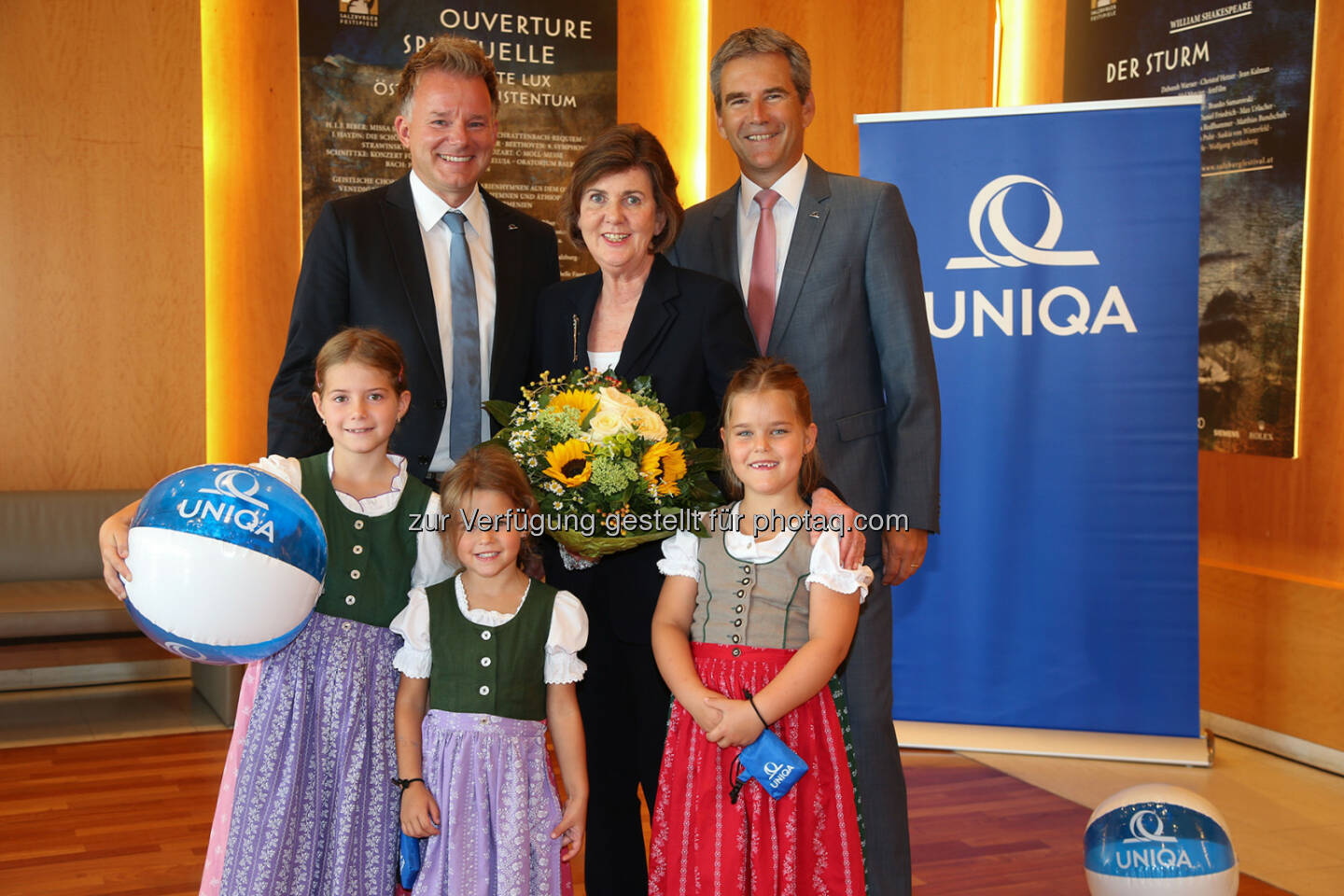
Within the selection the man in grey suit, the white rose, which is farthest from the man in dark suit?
the man in grey suit

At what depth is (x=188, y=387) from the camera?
594cm

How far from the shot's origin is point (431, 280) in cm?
276

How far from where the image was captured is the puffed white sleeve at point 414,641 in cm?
228

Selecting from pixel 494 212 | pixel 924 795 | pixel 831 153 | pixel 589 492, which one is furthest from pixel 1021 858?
pixel 831 153

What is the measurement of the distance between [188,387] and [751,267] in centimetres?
398

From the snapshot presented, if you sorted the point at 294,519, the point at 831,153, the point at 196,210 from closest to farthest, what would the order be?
the point at 294,519 → the point at 196,210 → the point at 831,153

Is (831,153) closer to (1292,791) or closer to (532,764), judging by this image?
(1292,791)

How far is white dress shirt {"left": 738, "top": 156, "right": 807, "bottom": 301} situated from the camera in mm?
2885

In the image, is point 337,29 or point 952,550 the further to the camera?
point 337,29

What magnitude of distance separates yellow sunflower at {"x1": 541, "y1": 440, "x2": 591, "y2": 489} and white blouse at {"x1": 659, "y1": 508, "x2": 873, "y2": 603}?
273mm

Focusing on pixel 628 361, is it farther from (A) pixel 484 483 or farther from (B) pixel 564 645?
(B) pixel 564 645

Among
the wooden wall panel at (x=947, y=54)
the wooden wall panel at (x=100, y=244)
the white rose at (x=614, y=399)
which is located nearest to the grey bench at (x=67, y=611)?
the wooden wall panel at (x=100, y=244)

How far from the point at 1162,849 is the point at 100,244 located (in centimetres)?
525

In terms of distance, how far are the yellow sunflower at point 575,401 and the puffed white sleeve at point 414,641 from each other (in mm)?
462
